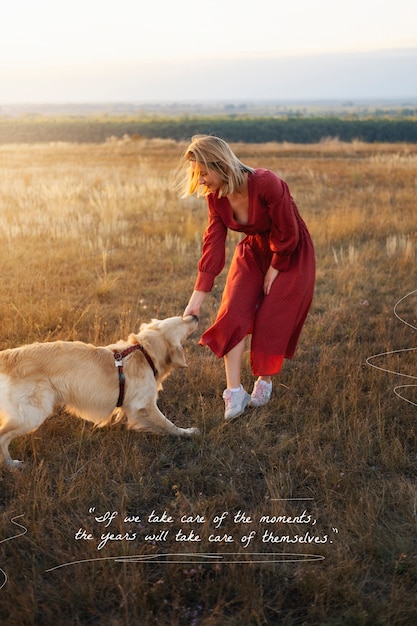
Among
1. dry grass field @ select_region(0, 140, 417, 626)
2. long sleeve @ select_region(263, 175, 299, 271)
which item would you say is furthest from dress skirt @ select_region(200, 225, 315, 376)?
dry grass field @ select_region(0, 140, 417, 626)

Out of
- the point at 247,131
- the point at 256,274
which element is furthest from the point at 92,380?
the point at 247,131

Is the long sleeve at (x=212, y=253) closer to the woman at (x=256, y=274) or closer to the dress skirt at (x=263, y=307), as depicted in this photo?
the woman at (x=256, y=274)

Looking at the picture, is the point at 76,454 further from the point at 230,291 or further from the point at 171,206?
the point at 171,206

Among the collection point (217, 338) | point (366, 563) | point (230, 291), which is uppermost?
point (230, 291)

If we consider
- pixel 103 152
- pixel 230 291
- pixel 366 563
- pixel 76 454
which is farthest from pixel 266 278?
pixel 103 152

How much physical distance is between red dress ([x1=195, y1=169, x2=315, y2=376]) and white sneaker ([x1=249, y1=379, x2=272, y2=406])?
18 cm

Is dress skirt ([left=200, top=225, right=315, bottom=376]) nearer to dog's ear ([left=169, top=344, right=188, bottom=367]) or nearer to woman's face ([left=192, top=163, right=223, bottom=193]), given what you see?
dog's ear ([left=169, top=344, right=188, bottom=367])

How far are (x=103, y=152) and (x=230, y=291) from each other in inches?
1059

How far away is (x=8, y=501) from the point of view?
11.5 ft

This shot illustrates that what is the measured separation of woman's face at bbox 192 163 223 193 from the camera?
13.4 feet

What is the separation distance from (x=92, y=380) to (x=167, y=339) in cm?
60

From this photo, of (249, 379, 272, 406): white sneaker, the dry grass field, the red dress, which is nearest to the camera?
the dry grass field

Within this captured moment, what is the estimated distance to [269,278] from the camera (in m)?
4.54

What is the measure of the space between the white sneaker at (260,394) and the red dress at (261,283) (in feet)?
0.59
